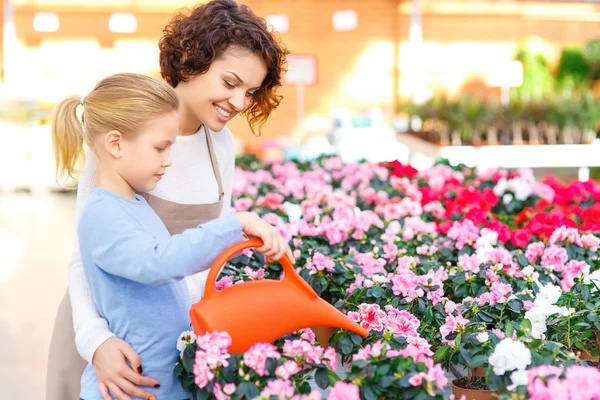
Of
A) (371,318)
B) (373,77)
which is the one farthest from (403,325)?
(373,77)

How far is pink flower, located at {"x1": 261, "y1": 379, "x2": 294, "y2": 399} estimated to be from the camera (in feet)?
4.23

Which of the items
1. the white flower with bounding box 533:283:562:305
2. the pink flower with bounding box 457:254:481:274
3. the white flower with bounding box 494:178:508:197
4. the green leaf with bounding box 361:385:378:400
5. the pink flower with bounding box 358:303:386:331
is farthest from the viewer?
the white flower with bounding box 494:178:508:197

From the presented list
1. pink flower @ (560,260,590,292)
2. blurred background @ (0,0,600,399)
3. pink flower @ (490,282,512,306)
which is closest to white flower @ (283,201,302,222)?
pink flower @ (560,260,590,292)

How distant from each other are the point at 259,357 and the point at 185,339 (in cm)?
17

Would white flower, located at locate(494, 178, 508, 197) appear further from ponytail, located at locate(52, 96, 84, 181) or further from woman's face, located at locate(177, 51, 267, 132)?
ponytail, located at locate(52, 96, 84, 181)

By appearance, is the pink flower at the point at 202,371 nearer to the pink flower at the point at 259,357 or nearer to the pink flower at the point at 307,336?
the pink flower at the point at 259,357

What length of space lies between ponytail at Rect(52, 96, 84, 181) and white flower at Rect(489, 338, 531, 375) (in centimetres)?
91

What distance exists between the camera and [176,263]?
52.1 inches

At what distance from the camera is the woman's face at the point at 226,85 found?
1.75 metres

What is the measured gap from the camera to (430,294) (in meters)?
1.97

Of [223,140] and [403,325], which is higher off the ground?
[223,140]

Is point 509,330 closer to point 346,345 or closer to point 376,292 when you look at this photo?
point 346,345

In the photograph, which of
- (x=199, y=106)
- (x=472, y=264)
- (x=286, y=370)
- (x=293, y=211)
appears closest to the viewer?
(x=286, y=370)

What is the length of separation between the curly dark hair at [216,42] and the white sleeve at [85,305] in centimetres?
32
